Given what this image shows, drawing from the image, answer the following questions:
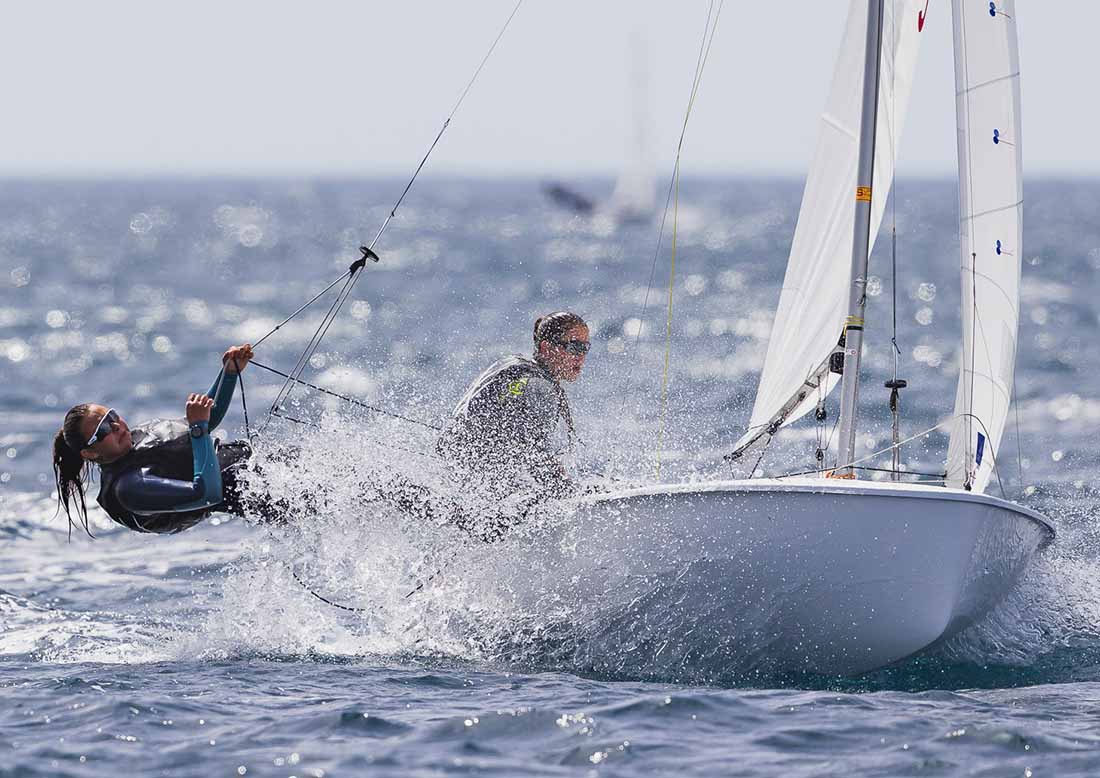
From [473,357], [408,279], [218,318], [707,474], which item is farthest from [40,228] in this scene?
[707,474]

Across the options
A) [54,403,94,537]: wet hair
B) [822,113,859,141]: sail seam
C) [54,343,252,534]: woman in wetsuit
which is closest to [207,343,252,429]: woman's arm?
[54,343,252,534]: woman in wetsuit

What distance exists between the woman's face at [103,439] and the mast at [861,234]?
98.4 inches

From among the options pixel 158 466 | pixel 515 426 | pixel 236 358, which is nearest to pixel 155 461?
pixel 158 466

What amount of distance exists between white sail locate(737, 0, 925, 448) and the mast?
0.20 m

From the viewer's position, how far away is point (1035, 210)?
67625mm

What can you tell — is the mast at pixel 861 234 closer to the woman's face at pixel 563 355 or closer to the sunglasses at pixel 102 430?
the woman's face at pixel 563 355

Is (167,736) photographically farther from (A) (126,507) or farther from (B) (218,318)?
(B) (218,318)

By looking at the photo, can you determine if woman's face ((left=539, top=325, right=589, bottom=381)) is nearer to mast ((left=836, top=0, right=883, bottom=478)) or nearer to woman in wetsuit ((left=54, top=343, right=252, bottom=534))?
mast ((left=836, top=0, right=883, bottom=478))

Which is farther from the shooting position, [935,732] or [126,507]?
[126,507]

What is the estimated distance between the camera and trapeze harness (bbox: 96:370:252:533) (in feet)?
18.6

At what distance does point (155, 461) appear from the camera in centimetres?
582

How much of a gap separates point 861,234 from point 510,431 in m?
1.42

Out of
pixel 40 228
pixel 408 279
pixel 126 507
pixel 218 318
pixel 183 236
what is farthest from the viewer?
pixel 40 228

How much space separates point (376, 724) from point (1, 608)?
283 cm
